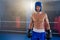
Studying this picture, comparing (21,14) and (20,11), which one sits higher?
(20,11)

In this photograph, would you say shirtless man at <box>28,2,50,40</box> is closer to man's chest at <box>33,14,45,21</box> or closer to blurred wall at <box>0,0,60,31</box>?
man's chest at <box>33,14,45,21</box>

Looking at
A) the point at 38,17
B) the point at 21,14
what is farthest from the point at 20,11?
the point at 38,17

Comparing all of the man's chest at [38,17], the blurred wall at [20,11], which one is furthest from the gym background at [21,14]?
the man's chest at [38,17]

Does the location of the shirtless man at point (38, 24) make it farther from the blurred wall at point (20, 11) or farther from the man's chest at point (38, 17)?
the blurred wall at point (20, 11)

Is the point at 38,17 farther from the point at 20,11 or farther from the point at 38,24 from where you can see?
the point at 20,11

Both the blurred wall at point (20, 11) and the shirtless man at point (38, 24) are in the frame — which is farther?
the blurred wall at point (20, 11)

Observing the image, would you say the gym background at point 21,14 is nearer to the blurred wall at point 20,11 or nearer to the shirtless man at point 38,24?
the blurred wall at point 20,11

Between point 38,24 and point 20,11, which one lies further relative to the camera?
point 20,11

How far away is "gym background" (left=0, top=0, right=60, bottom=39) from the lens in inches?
222

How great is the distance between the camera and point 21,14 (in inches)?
232

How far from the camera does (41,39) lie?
Result: 2225 mm

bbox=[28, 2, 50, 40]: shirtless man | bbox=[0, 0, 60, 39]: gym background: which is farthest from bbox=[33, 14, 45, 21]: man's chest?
bbox=[0, 0, 60, 39]: gym background

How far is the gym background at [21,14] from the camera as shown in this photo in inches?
222

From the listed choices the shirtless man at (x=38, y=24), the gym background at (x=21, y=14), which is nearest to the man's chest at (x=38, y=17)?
the shirtless man at (x=38, y=24)
